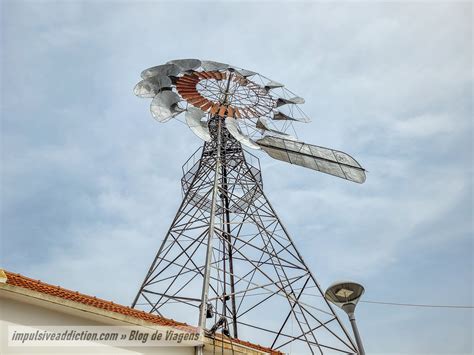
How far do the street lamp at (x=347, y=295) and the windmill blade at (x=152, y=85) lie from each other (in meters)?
9.27

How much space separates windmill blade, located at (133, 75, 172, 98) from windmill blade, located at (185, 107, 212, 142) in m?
1.38

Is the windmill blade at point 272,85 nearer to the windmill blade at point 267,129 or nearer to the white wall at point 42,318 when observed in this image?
the windmill blade at point 267,129

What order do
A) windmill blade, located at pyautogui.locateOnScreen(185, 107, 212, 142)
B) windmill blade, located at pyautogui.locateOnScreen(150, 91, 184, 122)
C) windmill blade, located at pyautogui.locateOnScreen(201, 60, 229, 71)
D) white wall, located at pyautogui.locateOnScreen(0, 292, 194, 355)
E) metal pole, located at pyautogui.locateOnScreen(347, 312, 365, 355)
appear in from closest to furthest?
white wall, located at pyautogui.locateOnScreen(0, 292, 194, 355), metal pole, located at pyautogui.locateOnScreen(347, 312, 365, 355), windmill blade, located at pyautogui.locateOnScreen(185, 107, 212, 142), windmill blade, located at pyautogui.locateOnScreen(150, 91, 184, 122), windmill blade, located at pyautogui.locateOnScreen(201, 60, 229, 71)

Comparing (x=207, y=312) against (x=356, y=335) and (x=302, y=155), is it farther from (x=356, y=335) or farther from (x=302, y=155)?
(x=302, y=155)

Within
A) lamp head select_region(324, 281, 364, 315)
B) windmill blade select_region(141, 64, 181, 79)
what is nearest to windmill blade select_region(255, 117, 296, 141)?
windmill blade select_region(141, 64, 181, 79)

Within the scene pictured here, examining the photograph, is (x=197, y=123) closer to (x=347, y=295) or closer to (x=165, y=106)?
(x=165, y=106)

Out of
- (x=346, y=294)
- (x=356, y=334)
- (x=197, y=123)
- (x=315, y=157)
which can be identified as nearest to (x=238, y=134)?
(x=197, y=123)

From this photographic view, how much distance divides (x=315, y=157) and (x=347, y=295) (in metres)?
6.58

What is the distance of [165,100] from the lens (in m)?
13.9

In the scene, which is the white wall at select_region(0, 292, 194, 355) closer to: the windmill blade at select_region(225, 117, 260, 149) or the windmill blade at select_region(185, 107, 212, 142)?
the windmill blade at select_region(185, 107, 212, 142)

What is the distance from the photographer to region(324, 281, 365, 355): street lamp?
8.07 meters

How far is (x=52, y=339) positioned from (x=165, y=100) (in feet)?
29.9

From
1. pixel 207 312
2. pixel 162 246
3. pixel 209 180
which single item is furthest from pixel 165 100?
pixel 207 312

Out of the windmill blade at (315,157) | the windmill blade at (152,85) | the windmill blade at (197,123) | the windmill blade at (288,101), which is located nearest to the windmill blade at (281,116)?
the windmill blade at (288,101)
